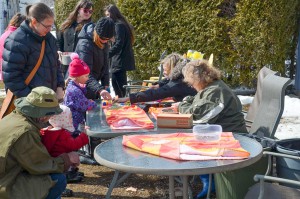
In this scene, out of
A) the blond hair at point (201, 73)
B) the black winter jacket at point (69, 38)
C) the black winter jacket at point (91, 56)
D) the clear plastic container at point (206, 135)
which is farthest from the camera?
the black winter jacket at point (69, 38)

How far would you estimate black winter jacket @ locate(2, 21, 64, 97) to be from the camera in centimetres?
443

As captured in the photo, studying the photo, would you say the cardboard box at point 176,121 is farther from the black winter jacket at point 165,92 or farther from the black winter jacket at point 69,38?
the black winter jacket at point 69,38

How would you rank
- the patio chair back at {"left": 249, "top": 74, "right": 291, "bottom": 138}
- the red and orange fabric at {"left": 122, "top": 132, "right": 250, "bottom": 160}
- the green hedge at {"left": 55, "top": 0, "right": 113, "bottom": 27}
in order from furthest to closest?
the green hedge at {"left": 55, "top": 0, "right": 113, "bottom": 27}, the patio chair back at {"left": 249, "top": 74, "right": 291, "bottom": 138}, the red and orange fabric at {"left": 122, "top": 132, "right": 250, "bottom": 160}

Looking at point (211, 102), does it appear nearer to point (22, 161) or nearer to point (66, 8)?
point (22, 161)

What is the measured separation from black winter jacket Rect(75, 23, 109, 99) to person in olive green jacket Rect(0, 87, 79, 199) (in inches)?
74.9

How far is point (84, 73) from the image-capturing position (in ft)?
16.4

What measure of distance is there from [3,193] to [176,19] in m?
6.75

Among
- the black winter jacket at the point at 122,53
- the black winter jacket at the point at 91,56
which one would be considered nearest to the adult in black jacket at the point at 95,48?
the black winter jacket at the point at 91,56

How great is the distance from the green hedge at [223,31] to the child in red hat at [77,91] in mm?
4631

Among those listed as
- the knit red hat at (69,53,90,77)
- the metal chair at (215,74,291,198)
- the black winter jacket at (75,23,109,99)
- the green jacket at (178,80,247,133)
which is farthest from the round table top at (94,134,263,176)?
the black winter jacket at (75,23,109,99)

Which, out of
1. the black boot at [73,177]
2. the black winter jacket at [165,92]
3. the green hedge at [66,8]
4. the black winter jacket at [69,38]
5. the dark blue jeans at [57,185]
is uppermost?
the green hedge at [66,8]

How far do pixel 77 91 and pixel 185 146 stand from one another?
210 centimetres

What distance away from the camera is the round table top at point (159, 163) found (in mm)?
2654

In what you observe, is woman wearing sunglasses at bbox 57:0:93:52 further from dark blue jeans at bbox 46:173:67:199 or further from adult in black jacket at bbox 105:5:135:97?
dark blue jeans at bbox 46:173:67:199
